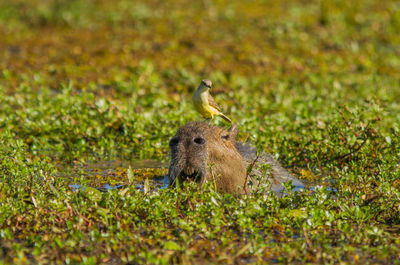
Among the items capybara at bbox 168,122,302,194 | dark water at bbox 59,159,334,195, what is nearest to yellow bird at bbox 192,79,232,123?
capybara at bbox 168,122,302,194

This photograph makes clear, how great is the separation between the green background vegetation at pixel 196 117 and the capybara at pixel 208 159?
8.0 inches

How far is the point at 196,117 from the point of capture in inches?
354

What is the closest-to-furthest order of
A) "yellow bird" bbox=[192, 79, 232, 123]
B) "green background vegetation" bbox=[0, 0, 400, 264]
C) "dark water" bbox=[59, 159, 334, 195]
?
"green background vegetation" bbox=[0, 0, 400, 264]
"yellow bird" bbox=[192, 79, 232, 123]
"dark water" bbox=[59, 159, 334, 195]

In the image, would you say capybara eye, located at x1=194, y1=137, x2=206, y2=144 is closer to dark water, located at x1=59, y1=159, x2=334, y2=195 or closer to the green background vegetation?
the green background vegetation

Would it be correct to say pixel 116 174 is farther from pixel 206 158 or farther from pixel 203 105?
pixel 206 158

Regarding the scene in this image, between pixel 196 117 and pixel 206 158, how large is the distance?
3.65 metres

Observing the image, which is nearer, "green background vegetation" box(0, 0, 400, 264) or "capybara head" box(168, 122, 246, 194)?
"green background vegetation" box(0, 0, 400, 264)

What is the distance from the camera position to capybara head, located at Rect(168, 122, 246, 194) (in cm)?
532

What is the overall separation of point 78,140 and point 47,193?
3.01 m

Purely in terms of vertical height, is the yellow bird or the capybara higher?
the yellow bird

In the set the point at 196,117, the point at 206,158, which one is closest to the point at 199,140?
the point at 206,158

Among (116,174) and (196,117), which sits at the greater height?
(196,117)

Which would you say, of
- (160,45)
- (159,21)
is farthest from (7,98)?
(159,21)

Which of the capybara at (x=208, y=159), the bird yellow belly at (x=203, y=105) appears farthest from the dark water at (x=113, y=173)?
the capybara at (x=208, y=159)
